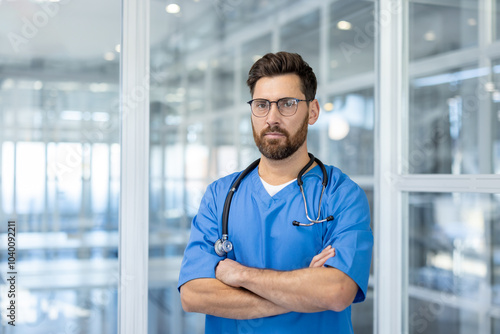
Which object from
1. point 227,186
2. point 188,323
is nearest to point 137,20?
point 227,186

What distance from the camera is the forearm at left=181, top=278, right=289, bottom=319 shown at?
1357 millimetres

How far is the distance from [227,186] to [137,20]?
760mm

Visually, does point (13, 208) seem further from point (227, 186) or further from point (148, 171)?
point (227, 186)

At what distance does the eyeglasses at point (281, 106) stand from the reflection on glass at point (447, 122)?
86 centimetres

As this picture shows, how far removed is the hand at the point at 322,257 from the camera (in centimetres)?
137

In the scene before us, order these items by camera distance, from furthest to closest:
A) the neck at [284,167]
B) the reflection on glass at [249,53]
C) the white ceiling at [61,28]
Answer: the reflection on glass at [249,53] < the white ceiling at [61,28] < the neck at [284,167]

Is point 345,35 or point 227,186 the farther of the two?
point 345,35

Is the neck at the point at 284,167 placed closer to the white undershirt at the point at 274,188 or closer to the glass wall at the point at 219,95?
the white undershirt at the point at 274,188

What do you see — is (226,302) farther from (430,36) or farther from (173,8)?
(430,36)

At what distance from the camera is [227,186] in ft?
5.18

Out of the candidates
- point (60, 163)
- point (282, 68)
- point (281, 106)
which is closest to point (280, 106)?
point (281, 106)

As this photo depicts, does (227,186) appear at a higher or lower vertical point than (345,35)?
lower

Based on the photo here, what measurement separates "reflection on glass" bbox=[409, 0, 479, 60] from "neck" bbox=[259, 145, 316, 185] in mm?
930

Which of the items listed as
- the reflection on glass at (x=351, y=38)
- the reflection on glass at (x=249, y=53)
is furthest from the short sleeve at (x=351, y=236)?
the reflection on glass at (x=351, y=38)
